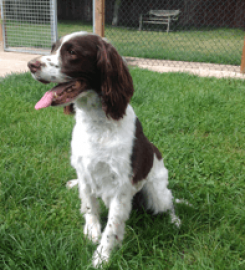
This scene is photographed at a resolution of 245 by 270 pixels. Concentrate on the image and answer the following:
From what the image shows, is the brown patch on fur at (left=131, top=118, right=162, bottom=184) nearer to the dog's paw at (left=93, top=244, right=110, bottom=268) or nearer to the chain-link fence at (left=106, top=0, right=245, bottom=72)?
the dog's paw at (left=93, top=244, right=110, bottom=268)

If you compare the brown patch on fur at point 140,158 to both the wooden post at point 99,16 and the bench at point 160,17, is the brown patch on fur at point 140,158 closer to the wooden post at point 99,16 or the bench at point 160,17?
the wooden post at point 99,16

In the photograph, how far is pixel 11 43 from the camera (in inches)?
279

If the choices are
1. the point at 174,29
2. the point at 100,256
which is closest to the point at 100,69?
the point at 100,256

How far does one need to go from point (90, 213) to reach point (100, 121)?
683mm

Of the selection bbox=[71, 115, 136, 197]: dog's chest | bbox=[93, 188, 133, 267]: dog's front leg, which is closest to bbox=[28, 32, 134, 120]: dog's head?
bbox=[71, 115, 136, 197]: dog's chest

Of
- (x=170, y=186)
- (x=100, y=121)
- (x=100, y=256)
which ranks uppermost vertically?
(x=100, y=121)

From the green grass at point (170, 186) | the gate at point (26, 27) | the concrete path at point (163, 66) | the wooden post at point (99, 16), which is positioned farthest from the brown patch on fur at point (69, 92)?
the gate at point (26, 27)

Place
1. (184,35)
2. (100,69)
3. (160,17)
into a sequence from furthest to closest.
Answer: (160,17) < (184,35) < (100,69)

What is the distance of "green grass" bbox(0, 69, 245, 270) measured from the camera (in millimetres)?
1653

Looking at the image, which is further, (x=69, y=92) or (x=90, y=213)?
(x=90, y=213)

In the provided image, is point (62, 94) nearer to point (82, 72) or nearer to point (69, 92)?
point (69, 92)

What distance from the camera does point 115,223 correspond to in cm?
172

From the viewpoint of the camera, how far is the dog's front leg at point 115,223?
1.71 m

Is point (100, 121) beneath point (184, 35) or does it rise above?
above
